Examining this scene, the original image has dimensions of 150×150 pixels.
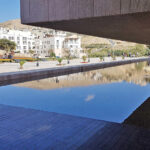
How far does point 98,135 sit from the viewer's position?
3.82 m

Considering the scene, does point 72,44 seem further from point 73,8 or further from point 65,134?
point 73,8

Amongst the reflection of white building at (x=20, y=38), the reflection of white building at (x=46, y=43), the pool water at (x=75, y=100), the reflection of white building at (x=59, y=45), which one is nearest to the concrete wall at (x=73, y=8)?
the pool water at (x=75, y=100)

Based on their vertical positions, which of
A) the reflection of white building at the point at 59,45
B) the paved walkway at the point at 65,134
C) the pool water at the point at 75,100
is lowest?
the pool water at the point at 75,100

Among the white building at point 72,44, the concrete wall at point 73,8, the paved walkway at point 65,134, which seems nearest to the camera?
the concrete wall at point 73,8

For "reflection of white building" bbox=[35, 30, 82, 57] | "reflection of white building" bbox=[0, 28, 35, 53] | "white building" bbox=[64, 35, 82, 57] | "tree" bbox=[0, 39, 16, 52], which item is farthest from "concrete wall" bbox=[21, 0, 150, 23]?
"reflection of white building" bbox=[0, 28, 35, 53]

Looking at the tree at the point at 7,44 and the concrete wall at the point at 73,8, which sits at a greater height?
the tree at the point at 7,44

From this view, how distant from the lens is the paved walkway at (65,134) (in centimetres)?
342

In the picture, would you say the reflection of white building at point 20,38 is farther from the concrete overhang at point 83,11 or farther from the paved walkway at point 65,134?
the concrete overhang at point 83,11

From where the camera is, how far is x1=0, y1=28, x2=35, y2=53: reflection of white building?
185ft

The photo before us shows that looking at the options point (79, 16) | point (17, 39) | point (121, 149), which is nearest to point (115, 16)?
point (79, 16)

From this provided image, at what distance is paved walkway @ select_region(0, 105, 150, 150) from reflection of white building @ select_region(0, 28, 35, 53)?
5548cm

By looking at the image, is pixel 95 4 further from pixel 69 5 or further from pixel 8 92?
pixel 8 92

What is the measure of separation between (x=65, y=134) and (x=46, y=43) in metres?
56.7

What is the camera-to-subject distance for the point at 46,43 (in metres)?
59.0
